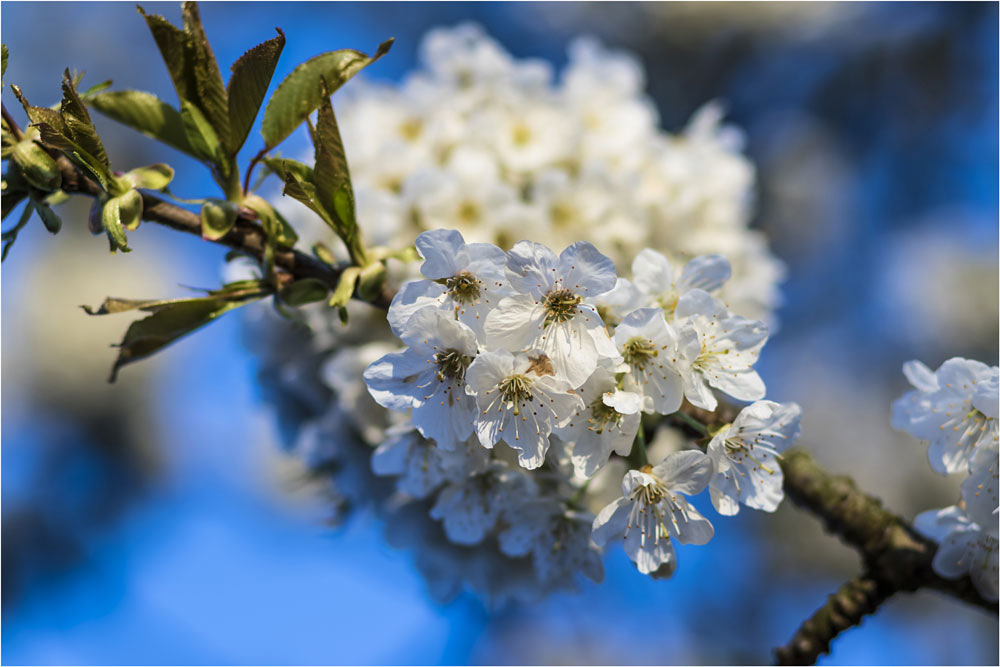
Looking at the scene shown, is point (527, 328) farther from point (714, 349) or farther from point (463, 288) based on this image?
point (714, 349)

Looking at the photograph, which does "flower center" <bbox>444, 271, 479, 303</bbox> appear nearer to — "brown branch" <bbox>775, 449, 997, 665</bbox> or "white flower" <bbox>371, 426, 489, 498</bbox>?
"white flower" <bbox>371, 426, 489, 498</bbox>

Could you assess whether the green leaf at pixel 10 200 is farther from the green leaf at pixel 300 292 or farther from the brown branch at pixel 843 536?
the green leaf at pixel 300 292

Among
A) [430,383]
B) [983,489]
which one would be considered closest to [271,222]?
[430,383]

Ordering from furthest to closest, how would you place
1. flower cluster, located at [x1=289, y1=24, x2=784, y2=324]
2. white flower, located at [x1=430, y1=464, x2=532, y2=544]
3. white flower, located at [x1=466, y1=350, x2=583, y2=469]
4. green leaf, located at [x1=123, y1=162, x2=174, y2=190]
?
flower cluster, located at [x1=289, y1=24, x2=784, y2=324], white flower, located at [x1=430, y1=464, x2=532, y2=544], green leaf, located at [x1=123, y1=162, x2=174, y2=190], white flower, located at [x1=466, y1=350, x2=583, y2=469]

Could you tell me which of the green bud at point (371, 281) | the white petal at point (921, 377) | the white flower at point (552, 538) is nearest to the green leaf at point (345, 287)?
the green bud at point (371, 281)

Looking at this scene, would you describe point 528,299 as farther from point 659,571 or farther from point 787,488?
point 787,488

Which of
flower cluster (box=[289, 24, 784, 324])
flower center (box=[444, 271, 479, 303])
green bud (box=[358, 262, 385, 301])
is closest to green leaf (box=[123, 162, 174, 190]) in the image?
green bud (box=[358, 262, 385, 301])
